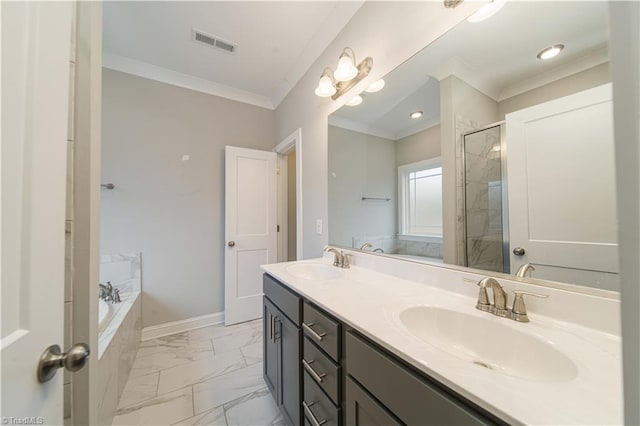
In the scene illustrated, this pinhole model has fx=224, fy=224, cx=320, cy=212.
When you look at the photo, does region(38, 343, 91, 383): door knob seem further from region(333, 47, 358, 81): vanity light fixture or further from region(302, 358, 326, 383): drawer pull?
region(333, 47, 358, 81): vanity light fixture

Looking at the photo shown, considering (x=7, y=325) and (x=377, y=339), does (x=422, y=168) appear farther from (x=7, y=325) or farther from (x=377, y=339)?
(x=7, y=325)

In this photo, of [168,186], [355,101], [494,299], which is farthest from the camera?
[168,186]

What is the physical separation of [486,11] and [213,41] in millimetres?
1962

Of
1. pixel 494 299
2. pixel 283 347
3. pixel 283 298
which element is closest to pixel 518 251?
pixel 494 299

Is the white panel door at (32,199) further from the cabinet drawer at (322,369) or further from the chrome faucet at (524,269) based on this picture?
the chrome faucet at (524,269)

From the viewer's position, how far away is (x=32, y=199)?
1.43ft

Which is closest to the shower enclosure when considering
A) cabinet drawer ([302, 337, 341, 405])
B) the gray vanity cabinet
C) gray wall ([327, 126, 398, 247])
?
gray wall ([327, 126, 398, 247])

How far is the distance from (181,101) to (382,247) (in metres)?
2.51

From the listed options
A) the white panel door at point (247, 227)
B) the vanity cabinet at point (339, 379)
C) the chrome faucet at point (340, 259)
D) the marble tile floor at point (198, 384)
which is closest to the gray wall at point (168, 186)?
the white panel door at point (247, 227)

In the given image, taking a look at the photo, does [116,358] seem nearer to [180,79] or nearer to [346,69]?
[346,69]

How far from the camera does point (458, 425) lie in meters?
0.45

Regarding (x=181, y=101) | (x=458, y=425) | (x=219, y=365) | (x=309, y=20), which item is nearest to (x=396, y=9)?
(x=309, y=20)

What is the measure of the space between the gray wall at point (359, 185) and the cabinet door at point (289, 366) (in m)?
0.73

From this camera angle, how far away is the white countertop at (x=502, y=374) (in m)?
0.39
